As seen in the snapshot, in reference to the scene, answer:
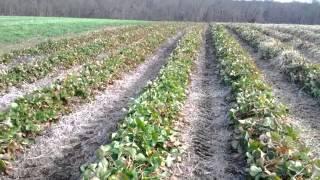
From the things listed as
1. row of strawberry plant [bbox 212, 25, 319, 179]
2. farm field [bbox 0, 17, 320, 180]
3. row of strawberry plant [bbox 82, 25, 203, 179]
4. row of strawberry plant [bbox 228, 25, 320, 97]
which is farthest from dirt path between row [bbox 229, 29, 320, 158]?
row of strawberry plant [bbox 82, 25, 203, 179]

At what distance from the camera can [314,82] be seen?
1160 centimetres

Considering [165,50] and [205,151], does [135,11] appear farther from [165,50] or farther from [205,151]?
[205,151]

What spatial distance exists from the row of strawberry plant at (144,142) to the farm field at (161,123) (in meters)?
0.02

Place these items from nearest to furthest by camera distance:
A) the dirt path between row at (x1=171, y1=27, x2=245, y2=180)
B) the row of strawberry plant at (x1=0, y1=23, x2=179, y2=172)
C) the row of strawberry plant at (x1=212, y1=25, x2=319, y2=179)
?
1. the row of strawberry plant at (x1=212, y1=25, x2=319, y2=179)
2. the dirt path between row at (x1=171, y1=27, x2=245, y2=180)
3. the row of strawberry plant at (x1=0, y1=23, x2=179, y2=172)

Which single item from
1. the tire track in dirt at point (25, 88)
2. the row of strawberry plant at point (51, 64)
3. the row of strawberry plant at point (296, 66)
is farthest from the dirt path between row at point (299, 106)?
the row of strawberry plant at point (51, 64)

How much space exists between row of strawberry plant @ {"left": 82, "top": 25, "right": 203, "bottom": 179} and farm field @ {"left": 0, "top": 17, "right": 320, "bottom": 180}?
0.02 m

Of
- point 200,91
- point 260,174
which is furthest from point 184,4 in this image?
point 260,174

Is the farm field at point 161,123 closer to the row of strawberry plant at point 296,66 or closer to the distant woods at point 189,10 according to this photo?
the row of strawberry plant at point 296,66

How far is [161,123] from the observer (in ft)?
25.3

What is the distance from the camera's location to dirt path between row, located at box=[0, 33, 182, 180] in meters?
6.67

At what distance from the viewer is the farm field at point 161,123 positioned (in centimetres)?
578

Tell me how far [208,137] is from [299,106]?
3466 millimetres

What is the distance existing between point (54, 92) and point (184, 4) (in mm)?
90159

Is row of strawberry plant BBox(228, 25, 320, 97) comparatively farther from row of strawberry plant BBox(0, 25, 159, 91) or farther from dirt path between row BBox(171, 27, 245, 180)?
row of strawberry plant BBox(0, 25, 159, 91)
